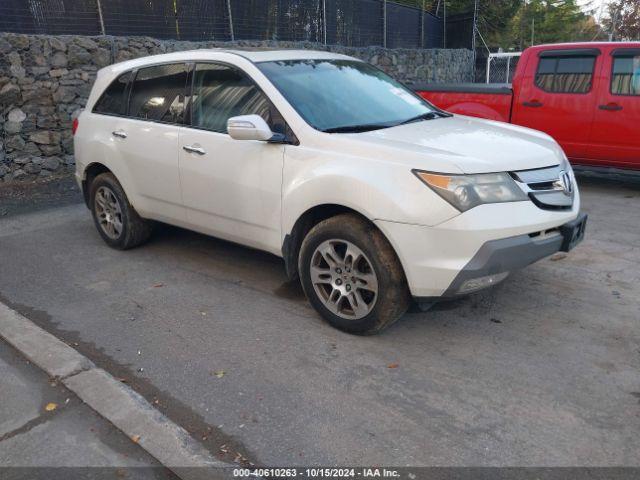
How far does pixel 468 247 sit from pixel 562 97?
5.20 metres

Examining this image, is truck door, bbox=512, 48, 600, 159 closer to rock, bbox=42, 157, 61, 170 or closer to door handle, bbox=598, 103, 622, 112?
door handle, bbox=598, 103, 622, 112

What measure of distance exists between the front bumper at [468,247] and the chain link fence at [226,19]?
7945 mm

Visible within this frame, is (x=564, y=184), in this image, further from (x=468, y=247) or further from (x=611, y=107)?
(x=611, y=107)

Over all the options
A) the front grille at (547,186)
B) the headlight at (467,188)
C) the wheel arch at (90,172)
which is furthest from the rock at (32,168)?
the front grille at (547,186)

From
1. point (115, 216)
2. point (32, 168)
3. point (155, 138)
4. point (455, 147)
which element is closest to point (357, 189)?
point (455, 147)

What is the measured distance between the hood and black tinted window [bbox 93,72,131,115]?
8.59 ft

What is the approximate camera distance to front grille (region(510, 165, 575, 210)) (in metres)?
3.57

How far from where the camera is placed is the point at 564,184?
3.87 metres

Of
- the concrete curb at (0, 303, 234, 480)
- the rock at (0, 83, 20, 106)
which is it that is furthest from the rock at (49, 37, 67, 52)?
the concrete curb at (0, 303, 234, 480)

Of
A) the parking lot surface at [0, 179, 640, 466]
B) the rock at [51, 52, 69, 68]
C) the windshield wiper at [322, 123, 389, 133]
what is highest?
the rock at [51, 52, 69, 68]

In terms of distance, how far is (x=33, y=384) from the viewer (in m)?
3.41

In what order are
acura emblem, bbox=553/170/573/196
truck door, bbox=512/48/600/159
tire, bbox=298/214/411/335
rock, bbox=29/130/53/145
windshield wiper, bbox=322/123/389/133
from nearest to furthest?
tire, bbox=298/214/411/335 < acura emblem, bbox=553/170/573/196 < windshield wiper, bbox=322/123/389/133 < truck door, bbox=512/48/600/159 < rock, bbox=29/130/53/145

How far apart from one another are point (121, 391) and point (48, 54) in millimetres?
7197

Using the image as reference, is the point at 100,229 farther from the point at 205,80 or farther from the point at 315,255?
the point at 315,255
